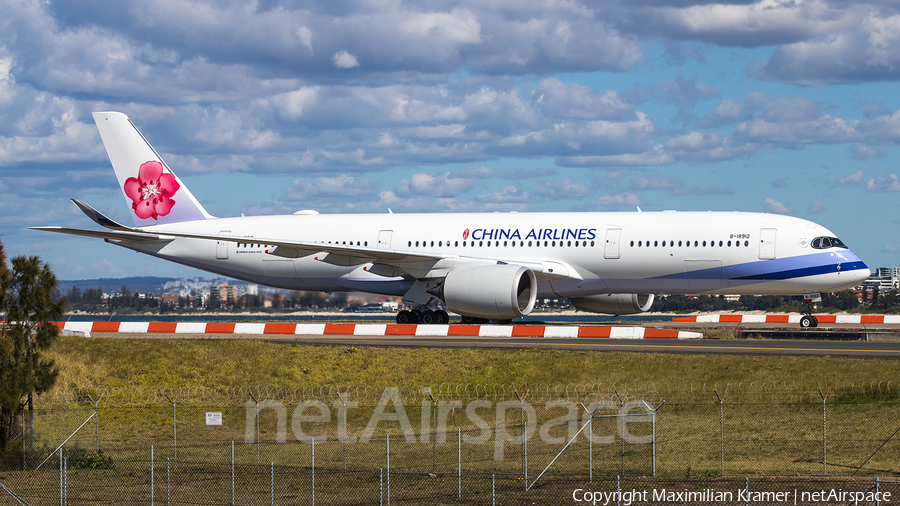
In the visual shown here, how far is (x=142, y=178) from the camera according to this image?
44.9m

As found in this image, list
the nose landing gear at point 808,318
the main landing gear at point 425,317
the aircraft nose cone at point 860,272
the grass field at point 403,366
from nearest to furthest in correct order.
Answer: the grass field at point 403,366 → the aircraft nose cone at point 860,272 → the nose landing gear at point 808,318 → the main landing gear at point 425,317

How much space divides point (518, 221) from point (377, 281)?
6.68 meters

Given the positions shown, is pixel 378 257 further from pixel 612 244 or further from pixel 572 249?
pixel 612 244

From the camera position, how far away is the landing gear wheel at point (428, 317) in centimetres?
3900

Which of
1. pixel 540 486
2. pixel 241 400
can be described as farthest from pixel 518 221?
pixel 540 486

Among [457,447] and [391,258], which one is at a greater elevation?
[391,258]

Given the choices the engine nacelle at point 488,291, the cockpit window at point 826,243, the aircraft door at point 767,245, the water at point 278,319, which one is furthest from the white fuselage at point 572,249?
the water at point 278,319

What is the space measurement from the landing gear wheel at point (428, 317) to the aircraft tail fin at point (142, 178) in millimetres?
13044

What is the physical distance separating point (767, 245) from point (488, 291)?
10.4 meters

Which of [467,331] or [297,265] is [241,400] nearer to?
[467,331]

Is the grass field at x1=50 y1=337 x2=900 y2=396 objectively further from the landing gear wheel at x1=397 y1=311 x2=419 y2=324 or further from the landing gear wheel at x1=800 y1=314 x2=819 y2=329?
the landing gear wheel at x1=800 y1=314 x2=819 y2=329

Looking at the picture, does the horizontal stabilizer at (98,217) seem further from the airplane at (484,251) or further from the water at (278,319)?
the water at (278,319)

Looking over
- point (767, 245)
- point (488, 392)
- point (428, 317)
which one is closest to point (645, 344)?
point (767, 245)

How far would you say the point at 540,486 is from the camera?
18.0 metres
